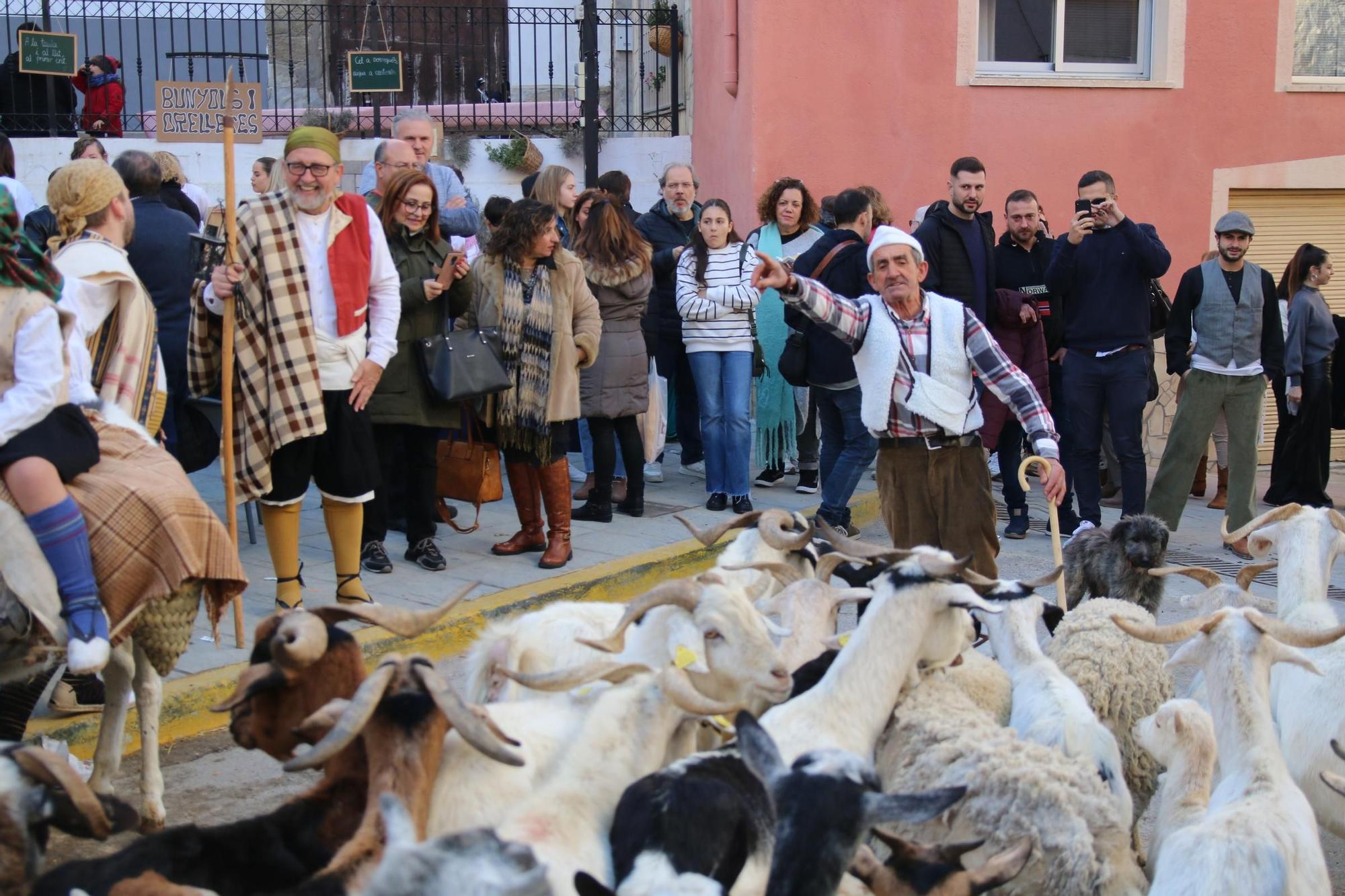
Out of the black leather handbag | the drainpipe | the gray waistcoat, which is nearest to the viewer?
the black leather handbag

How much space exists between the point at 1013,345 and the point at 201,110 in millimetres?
5301

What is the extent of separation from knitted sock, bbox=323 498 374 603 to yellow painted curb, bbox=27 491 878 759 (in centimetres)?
20

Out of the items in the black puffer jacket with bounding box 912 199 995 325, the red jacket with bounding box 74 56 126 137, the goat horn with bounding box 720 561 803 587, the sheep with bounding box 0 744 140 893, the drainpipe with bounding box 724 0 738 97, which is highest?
the drainpipe with bounding box 724 0 738 97

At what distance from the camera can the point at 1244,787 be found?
3787 mm

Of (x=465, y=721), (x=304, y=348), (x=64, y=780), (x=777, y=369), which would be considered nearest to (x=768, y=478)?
(x=777, y=369)

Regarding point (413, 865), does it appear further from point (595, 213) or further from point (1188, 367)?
point (1188, 367)

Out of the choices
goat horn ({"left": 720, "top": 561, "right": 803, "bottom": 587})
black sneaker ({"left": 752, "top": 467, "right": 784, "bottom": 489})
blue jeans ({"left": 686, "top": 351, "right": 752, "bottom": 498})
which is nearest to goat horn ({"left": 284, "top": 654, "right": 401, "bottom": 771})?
goat horn ({"left": 720, "top": 561, "right": 803, "bottom": 587})

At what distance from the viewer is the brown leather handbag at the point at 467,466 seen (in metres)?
8.20

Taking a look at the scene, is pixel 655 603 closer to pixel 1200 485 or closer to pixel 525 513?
pixel 525 513

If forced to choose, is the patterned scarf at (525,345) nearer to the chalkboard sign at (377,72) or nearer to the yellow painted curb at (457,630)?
the yellow painted curb at (457,630)

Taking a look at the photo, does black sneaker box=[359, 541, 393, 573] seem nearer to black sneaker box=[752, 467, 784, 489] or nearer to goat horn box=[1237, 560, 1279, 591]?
black sneaker box=[752, 467, 784, 489]

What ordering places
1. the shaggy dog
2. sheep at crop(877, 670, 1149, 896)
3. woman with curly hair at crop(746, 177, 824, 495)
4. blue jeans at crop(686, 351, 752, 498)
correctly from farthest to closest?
woman with curly hair at crop(746, 177, 824, 495), blue jeans at crop(686, 351, 752, 498), the shaggy dog, sheep at crop(877, 670, 1149, 896)

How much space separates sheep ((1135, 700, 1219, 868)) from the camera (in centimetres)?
396

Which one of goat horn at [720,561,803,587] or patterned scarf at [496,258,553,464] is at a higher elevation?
patterned scarf at [496,258,553,464]
